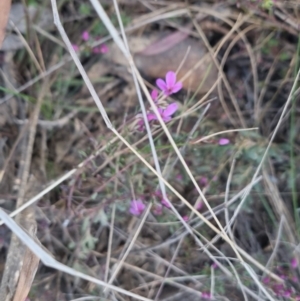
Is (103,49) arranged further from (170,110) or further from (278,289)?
(278,289)

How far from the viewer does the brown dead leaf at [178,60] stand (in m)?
1.84

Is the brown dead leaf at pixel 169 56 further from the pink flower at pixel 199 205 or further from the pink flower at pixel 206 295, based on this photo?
the pink flower at pixel 206 295

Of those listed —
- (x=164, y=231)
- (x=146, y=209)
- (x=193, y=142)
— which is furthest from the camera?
(x=164, y=231)

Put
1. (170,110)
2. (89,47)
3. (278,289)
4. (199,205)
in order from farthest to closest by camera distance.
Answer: (89,47), (199,205), (278,289), (170,110)

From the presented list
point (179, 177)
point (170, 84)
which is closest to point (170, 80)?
point (170, 84)

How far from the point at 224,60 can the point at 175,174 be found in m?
0.47

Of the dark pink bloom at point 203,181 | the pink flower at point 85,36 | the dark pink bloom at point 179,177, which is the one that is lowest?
the dark pink bloom at point 203,181

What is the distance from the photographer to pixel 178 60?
6.08 ft

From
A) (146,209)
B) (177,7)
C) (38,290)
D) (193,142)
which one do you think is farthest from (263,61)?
(38,290)

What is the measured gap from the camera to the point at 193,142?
1.53 metres

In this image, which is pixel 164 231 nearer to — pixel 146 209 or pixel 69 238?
pixel 146 209

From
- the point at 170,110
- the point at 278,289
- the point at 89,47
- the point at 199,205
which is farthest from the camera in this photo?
the point at 89,47


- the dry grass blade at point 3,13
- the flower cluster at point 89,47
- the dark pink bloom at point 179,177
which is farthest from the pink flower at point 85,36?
the dark pink bloom at point 179,177

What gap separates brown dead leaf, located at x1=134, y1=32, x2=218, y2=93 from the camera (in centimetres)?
184
